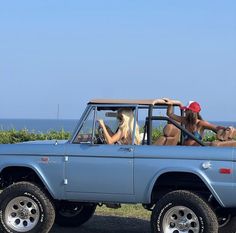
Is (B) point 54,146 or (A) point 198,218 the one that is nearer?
(A) point 198,218

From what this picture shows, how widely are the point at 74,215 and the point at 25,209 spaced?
1318 millimetres

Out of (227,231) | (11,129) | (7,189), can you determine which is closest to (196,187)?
(227,231)

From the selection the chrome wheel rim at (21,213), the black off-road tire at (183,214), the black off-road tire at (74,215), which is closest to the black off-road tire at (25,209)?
the chrome wheel rim at (21,213)

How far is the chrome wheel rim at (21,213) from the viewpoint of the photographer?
349 inches

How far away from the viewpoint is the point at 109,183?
8.41m

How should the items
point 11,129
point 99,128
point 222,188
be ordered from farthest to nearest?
point 11,129 → point 99,128 → point 222,188

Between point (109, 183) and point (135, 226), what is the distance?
2.11 meters

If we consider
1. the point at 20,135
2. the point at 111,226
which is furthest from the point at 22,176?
the point at 20,135

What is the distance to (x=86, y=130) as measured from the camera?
891 cm

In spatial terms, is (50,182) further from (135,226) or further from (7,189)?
(135,226)

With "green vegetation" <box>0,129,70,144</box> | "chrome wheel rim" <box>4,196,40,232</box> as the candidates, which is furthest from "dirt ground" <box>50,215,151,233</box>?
"green vegetation" <box>0,129,70,144</box>

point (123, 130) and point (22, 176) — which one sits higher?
point (123, 130)

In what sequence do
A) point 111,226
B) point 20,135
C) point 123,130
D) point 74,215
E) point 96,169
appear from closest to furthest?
point 96,169 → point 123,130 → point 74,215 → point 111,226 → point 20,135

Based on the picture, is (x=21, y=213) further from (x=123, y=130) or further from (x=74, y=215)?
(x=123, y=130)
